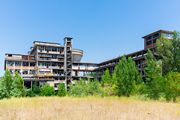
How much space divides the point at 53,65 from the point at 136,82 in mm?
54821

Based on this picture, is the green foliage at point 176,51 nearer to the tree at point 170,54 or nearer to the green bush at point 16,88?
the tree at point 170,54

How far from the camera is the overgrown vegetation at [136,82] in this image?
36.7m

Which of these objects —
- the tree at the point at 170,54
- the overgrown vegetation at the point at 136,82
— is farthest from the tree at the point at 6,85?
the tree at the point at 170,54

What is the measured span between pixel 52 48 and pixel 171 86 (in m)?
79.9

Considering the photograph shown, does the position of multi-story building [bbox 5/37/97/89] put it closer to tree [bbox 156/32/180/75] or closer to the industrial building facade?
the industrial building facade

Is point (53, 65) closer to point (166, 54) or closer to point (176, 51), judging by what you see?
point (166, 54)

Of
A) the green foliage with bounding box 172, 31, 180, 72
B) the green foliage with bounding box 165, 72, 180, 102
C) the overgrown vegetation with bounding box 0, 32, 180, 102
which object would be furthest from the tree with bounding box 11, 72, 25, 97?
the green foliage with bounding box 172, 31, 180, 72

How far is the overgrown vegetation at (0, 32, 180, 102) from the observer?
36653 millimetres

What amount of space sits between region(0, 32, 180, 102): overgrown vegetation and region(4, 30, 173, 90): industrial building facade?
25572 mm

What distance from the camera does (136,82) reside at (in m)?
61.2

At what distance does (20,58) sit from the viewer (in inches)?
4161

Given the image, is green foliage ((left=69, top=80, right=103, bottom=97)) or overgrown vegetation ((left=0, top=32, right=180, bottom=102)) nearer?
overgrown vegetation ((left=0, top=32, right=180, bottom=102))


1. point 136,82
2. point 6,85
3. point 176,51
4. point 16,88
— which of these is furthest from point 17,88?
point 176,51

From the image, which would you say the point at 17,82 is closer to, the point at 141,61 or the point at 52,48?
the point at 141,61
